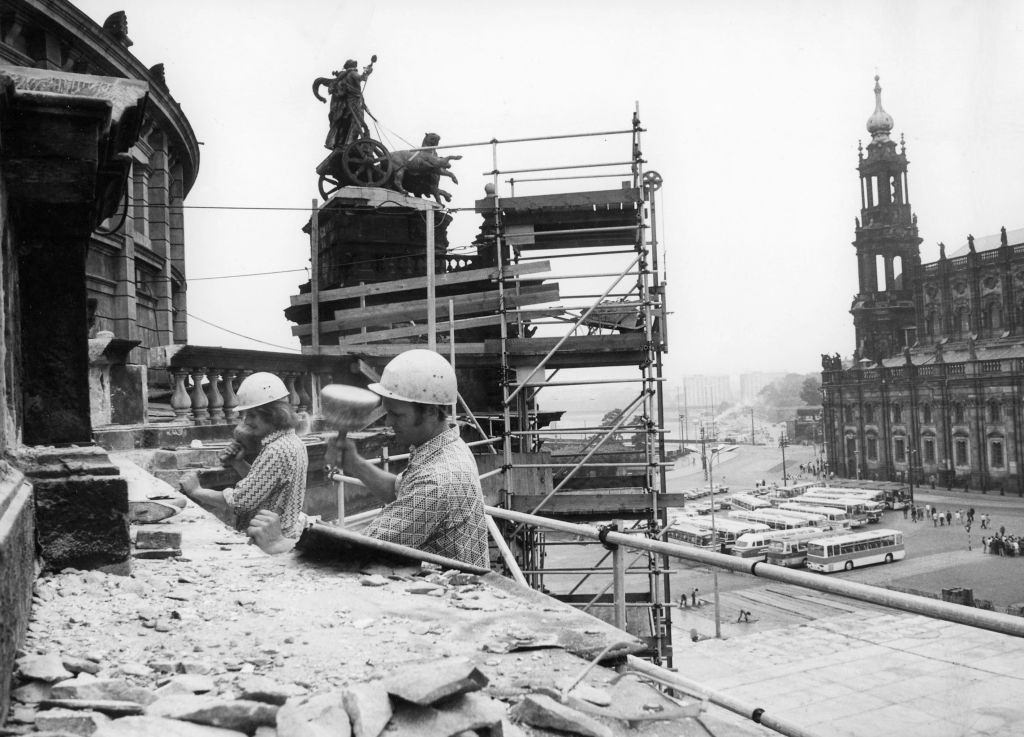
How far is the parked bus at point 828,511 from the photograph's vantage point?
42375 mm

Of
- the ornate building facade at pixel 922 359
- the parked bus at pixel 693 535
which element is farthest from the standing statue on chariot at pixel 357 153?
the ornate building facade at pixel 922 359

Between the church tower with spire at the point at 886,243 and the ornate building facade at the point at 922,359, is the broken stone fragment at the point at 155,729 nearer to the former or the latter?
the ornate building facade at the point at 922,359

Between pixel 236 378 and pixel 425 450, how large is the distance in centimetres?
546

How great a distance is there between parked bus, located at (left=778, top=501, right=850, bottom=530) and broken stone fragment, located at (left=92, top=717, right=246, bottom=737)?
1726 inches

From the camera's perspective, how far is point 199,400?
25.8 feet

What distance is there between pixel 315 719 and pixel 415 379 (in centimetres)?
192

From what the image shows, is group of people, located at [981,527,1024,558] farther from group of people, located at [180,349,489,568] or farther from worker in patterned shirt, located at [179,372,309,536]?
group of people, located at [180,349,489,568]

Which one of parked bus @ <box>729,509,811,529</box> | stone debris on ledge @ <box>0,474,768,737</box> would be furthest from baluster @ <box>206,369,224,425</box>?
parked bus @ <box>729,509,811,529</box>

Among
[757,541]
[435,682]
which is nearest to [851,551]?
[757,541]

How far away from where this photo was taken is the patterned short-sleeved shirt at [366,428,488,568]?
3.59 m

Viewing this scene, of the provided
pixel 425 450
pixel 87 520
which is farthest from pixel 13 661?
pixel 425 450

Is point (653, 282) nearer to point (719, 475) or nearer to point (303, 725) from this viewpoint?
point (303, 725)

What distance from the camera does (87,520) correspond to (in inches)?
135

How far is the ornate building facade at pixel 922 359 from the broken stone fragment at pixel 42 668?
204ft
